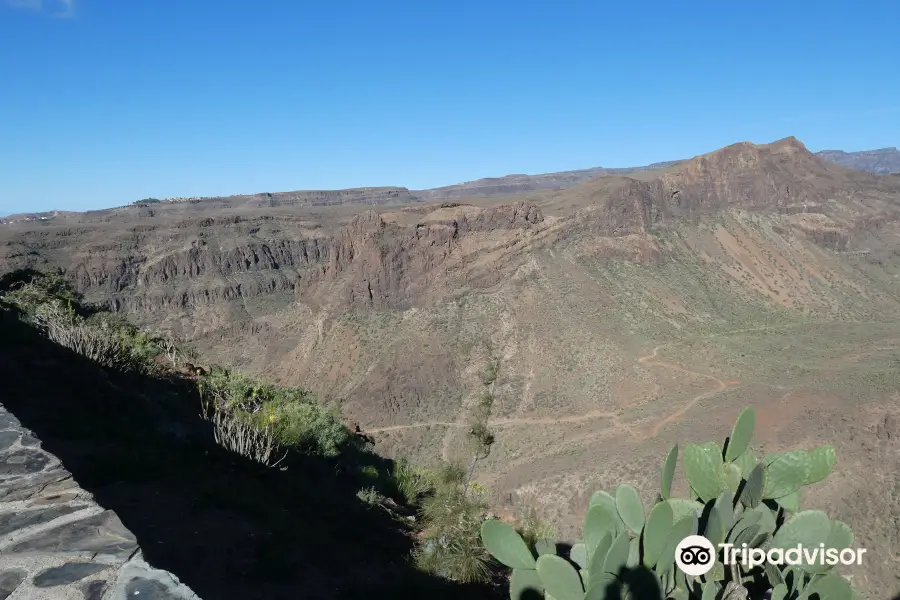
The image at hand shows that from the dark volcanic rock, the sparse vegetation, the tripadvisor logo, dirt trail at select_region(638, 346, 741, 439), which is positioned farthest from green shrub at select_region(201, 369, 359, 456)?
dirt trail at select_region(638, 346, 741, 439)

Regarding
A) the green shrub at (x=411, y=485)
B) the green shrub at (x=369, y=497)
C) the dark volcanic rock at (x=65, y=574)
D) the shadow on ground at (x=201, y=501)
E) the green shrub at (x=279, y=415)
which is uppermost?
the dark volcanic rock at (x=65, y=574)

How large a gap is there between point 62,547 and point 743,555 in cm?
460

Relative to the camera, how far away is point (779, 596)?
12.8ft

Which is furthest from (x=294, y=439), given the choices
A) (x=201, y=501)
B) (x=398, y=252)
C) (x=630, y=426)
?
(x=398, y=252)

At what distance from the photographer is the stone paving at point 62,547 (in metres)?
2.96

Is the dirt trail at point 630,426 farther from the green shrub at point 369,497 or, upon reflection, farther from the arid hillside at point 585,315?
the green shrub at point 369,497

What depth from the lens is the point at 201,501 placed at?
18.0 ft

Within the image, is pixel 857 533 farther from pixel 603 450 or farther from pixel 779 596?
pixel 779 596

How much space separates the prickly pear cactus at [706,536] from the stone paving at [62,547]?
7.69 feet

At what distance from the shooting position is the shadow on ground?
183 inches

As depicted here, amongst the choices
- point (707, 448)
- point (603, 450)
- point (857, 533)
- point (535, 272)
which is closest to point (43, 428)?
point (707, 448)

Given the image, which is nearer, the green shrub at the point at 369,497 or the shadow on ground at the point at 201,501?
the shadow on ground at the point at 201,501

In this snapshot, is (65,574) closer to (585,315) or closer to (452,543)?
(452,543)

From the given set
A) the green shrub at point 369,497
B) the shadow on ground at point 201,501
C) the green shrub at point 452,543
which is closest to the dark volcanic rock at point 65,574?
the shadow on ground at point 201,501
